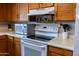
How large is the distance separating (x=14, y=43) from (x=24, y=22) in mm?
540

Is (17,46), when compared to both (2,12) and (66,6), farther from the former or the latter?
(66,6)

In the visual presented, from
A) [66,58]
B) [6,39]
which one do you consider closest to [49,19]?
[6,39]

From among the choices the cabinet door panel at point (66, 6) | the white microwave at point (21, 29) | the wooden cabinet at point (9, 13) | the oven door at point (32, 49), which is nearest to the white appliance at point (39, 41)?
the oven door at point (32, 49)

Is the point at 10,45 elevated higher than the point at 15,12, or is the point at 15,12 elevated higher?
the point at 15,12

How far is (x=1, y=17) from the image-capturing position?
3.24 m

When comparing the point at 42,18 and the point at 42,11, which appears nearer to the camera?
the point at 42,11

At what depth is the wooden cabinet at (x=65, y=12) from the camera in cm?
188

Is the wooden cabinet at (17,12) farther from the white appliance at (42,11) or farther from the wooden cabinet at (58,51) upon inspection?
the wooden cabinet at (58,51)

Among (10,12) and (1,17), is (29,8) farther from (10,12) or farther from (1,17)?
(1,17)

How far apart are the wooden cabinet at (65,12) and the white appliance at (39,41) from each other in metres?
0.36

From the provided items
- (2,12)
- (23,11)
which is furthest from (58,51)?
(2,12)

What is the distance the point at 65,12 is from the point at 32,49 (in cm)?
A: 87

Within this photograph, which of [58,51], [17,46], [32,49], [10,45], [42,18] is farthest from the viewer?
[10,45]

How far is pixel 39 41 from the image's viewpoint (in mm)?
2057
